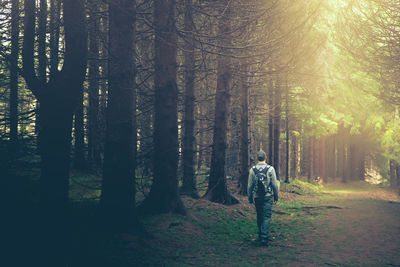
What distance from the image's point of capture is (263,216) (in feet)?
26.8

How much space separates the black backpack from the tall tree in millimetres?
4359

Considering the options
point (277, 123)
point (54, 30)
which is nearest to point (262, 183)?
point (54, 30)

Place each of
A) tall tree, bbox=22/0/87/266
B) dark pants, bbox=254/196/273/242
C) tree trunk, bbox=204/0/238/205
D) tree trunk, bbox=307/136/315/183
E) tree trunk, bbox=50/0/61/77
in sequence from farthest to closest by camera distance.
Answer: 1. tree trunk, bbox=307/136/315/183
2. tree trunk, bbox=204/0/238/205
3. dark pants, bbox=254/196/273/242
4. tree trunk, bbox=50/0/61/77
5. tall tree, bbox=22/0/87/266

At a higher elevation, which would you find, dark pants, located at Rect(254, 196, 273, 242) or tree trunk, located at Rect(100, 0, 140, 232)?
tree trunk, located at Rect(100, 0, 140, 232)

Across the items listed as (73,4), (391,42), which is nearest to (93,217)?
(73,4)

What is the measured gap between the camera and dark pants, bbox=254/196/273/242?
8.06 m

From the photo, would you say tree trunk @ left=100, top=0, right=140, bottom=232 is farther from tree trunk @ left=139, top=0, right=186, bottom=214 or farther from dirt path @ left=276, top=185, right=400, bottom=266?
dirt path @ left=276, top=185, right=400, bottom=266

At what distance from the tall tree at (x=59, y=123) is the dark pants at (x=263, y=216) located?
4.32 meters

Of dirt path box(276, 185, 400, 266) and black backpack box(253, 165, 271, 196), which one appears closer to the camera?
dirt path box(276, 185, 400, 266)

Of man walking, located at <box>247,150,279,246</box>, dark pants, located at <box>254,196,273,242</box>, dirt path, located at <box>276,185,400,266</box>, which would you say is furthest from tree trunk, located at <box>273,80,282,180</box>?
dark pants, located at <box>254,196,273,242</box>

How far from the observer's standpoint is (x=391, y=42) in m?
13.6

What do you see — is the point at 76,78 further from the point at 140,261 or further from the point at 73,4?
the point at 140,261

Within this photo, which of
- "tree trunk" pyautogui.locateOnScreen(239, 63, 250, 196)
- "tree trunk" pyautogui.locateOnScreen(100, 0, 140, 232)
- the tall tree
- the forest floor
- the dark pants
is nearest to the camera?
the tall tree

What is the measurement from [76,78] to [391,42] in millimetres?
12486
